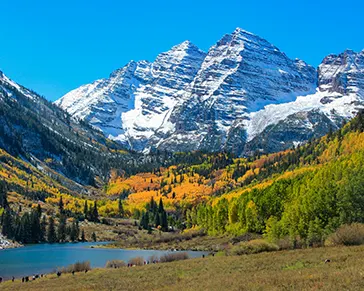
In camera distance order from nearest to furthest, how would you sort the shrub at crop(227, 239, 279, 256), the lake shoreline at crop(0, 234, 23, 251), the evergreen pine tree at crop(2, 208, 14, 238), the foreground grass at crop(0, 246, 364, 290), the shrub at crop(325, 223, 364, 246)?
1. the foreground grass at crop(0, 246, 364, 290)
2. the shrub at crop(325, 223, 364, 246)
3. the shrub at crop(227, 239, 279, 256)
4. the lake shoreline at crop(0, 234, 23, 251)
5. the evergreen pine tree at crop(2, 208, 14, 238)

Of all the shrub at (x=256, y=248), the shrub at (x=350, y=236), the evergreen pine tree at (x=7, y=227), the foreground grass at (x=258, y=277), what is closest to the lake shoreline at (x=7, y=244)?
the evergreen pine tree at (x=7, y=227)

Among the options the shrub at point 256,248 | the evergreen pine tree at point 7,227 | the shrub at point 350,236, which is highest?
the evergreen pine tree at point 7,227

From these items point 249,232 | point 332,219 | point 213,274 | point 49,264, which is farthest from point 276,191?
point 213,274

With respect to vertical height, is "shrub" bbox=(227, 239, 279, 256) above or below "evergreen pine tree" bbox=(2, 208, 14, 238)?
below

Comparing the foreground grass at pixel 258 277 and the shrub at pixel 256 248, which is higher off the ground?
the shrub at pixel 256 248

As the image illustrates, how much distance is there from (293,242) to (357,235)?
19787mm

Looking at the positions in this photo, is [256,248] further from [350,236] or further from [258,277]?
[258,277]

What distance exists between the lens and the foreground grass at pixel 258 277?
129 feet

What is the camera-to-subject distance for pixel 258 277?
47531 mm

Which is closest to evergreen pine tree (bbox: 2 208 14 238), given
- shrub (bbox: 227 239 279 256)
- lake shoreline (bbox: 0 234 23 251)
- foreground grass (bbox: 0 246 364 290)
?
lake shoreline (bbox: 0 234 23 251)

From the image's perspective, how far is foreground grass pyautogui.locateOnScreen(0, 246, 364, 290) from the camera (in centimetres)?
3919

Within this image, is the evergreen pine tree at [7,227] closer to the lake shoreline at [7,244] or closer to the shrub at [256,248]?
the lake shoreline at [7,244]

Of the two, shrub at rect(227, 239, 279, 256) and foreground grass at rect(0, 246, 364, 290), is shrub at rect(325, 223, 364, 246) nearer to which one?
Answer: foreground grass at rect(0, 246, 364, 290)

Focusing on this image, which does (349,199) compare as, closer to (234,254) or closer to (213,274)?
(234,254)
